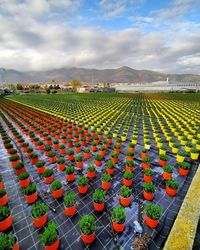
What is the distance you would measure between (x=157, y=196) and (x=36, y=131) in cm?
1040

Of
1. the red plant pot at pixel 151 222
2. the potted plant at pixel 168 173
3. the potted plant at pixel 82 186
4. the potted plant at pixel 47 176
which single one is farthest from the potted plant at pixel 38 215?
the potted plant at pixel 168 173

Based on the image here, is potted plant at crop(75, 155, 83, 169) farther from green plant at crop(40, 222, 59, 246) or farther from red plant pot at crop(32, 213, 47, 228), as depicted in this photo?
green plant at crop(40, 222, 59, 246)

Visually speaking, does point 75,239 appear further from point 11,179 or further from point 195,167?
point 195,167

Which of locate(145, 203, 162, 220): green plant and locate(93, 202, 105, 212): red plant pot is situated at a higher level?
locate(145, 203, 162, 220): green plant

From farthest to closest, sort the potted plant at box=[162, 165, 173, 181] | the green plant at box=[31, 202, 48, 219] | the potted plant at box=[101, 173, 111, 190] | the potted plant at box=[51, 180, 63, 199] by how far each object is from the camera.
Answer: the potted plant at box=[162, 165, 173, 181] < the potted plant at box=[101, 173, 111, 190] < the potted plant at box=[51, 180, 63, 199] < the green plant at box=[31, 202, 48, 219]

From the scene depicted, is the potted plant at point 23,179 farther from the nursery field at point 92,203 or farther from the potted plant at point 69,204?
the potted plant at point 69,204

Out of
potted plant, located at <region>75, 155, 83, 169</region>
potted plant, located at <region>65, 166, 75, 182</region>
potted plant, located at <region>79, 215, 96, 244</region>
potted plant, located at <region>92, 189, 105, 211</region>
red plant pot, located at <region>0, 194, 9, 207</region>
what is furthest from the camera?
potted plant, located at <region>75, 155, 83, 169</region>

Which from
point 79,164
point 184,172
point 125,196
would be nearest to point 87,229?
point 125,196

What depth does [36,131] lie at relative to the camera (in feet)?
39.9

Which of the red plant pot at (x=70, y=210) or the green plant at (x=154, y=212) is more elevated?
the green plant at (x=154, y=212)

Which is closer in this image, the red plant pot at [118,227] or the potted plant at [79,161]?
the red plant pot at [118,227]

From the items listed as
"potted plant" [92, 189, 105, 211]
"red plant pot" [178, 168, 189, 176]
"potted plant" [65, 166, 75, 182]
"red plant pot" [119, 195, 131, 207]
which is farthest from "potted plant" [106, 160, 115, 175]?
"red plant pot" [178, 168, 189, 176]

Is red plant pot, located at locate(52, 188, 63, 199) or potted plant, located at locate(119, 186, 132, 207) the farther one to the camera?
red plant pot, located at locate(52, 188, 63, 199)

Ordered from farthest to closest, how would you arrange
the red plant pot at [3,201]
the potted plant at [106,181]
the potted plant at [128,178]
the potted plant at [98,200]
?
1. the potted plant at [128,178]
2. the potted plant at [106,181]
3. the red plant pot at [3,201]
4. the potted plant at [98,200]
